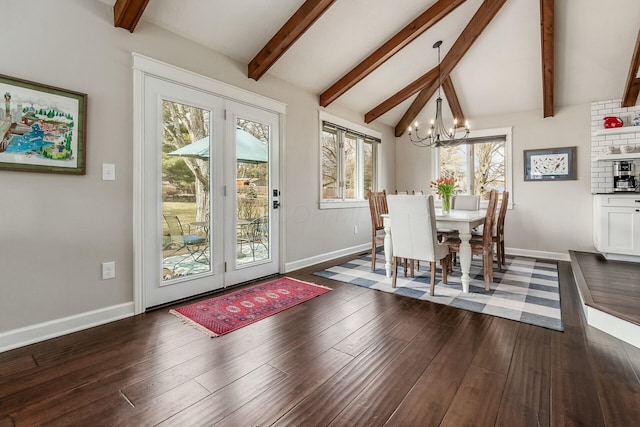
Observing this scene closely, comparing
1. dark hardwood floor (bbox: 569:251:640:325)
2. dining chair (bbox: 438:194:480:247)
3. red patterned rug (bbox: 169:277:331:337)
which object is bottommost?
red patterned rug (bbox: 169:277:331:337)

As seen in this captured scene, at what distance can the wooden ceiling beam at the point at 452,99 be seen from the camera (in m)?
5.08

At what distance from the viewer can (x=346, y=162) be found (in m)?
5.30

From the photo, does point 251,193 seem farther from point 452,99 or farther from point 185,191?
point 452,99

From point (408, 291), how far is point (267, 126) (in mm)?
2490

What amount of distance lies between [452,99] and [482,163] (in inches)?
49.9

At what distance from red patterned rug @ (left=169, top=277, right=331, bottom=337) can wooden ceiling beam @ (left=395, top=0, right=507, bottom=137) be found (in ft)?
12.2

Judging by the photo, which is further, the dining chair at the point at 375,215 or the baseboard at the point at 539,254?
the baseboard at the point at 539,254

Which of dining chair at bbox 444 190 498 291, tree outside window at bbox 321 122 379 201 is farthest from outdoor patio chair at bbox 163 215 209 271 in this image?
dining chair at bbox 444 190 498 291

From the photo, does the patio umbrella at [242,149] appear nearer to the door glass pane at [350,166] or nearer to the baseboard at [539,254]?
the door glass pane at [350,166]

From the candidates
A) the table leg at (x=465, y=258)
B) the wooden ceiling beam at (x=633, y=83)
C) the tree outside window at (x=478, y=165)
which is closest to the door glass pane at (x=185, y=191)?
the table leg at (x=465, y=258)

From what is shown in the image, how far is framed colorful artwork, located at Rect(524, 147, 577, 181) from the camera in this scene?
4.75 metres

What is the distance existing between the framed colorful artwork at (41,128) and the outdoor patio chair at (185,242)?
2.63ft

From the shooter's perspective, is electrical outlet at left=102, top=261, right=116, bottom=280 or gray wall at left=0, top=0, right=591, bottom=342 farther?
electrical outlet at left=102, top=261, right=116, bottom=280

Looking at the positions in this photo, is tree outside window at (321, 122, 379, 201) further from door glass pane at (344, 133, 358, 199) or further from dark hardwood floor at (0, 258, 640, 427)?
dark hardwood floor at (0, 258, 640, 427)
